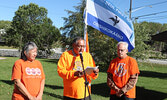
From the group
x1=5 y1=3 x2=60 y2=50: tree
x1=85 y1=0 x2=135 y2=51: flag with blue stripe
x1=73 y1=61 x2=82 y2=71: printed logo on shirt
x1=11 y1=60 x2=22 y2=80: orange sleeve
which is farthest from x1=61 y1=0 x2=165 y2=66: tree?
x1=5 y1=3 x2=60 y2=50: tree

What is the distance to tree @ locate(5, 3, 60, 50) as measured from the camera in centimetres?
3425

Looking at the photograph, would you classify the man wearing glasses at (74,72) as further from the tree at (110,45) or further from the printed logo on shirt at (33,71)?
the tree at (110,45)

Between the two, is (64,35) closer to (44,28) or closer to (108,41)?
(44,28)

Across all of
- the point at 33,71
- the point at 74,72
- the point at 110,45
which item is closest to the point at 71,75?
the point at 74,72

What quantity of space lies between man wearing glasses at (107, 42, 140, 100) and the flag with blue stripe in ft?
5.39

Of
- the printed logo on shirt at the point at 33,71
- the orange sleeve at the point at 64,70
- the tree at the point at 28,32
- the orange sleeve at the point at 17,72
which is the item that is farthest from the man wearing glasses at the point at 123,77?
the tree at the point at 28,32

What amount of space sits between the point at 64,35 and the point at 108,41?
658 inches

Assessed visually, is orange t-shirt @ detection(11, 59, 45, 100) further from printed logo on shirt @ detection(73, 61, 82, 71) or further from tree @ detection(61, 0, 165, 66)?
tree @ detection(61, 0, 165, 66)

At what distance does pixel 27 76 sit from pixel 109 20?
10.8 ft

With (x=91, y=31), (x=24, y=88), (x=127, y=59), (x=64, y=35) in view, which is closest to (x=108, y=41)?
(x=91, y=31)

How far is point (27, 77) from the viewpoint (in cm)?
323

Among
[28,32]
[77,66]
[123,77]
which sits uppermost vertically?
[28,32]

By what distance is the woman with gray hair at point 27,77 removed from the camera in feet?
10.3

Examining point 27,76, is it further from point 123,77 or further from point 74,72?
point 123,77
